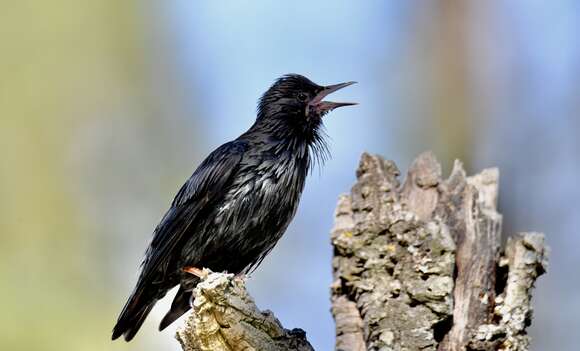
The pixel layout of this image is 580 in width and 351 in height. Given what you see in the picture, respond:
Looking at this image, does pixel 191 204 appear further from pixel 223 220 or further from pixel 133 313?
pixel 133 313

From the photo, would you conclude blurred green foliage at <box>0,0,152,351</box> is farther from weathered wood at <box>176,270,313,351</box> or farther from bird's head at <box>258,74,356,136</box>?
weathered wood at <box>176,270,313,351</box>

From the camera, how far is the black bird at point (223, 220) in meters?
6.66

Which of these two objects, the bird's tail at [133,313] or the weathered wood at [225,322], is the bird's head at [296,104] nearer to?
the bird's tail at [133,313]

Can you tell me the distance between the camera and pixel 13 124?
9273mm

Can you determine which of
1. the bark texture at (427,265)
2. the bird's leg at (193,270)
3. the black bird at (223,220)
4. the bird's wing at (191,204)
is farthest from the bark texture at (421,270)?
the bird's leg at (193,270)

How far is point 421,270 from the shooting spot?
574cm

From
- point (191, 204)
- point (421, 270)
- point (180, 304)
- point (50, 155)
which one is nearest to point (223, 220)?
point (191, 204)

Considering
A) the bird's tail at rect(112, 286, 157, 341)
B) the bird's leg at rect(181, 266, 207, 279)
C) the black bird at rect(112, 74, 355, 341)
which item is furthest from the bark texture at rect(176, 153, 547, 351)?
the bird's tail at rect(112, 286, 157, 341)

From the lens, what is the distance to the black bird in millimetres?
6656

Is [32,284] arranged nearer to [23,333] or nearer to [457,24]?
[23,333]

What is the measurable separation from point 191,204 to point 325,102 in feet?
4.82

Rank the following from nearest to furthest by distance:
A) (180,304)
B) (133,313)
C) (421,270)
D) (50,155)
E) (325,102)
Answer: (421,270), (133,313), (180,304), (325,102), (50,155)

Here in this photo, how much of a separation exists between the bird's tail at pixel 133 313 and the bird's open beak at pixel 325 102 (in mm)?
1999

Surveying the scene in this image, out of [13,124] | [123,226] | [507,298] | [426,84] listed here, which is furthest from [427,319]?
[13,124]
